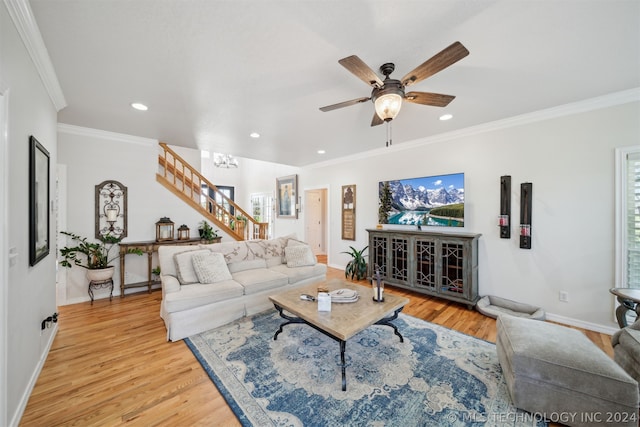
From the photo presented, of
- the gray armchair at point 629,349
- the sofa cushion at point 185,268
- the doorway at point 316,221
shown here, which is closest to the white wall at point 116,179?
the sofa cushion at point 185,268

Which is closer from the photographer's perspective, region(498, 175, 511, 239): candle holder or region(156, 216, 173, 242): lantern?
region(498, 175, 511, 239): candle holder

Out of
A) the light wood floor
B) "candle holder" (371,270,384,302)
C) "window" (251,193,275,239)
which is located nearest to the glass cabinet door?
the light wood floor

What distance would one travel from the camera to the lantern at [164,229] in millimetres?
4238

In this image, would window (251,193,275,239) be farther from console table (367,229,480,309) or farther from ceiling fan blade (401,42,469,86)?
ceiling fan blade (401,42,469,86)

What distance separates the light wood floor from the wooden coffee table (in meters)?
0.80

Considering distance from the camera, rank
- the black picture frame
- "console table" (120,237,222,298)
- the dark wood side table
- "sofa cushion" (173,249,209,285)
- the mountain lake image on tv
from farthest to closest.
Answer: "console table" (120,237,222,298), the mountain lake image on tv, "sofa cushion" (173,249,209,285), the dark wood side table, the black picture frame

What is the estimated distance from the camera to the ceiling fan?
1.57 metres

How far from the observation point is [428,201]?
157 inches

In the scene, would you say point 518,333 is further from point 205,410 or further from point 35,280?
point 35,280

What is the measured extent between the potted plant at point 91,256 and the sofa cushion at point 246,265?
1573 mm

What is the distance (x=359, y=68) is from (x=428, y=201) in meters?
2.88

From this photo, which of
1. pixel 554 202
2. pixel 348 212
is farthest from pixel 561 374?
pixel 348 212

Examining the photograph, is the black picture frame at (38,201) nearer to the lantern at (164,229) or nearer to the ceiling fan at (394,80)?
the lantern at (164,229)

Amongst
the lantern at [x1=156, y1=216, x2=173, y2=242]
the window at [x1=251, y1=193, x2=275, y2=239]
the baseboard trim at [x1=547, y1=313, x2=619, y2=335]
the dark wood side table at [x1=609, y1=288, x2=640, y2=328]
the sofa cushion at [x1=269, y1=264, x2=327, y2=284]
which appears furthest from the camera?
the window at [x1=251, y1=193, x2=275, y2=239]
